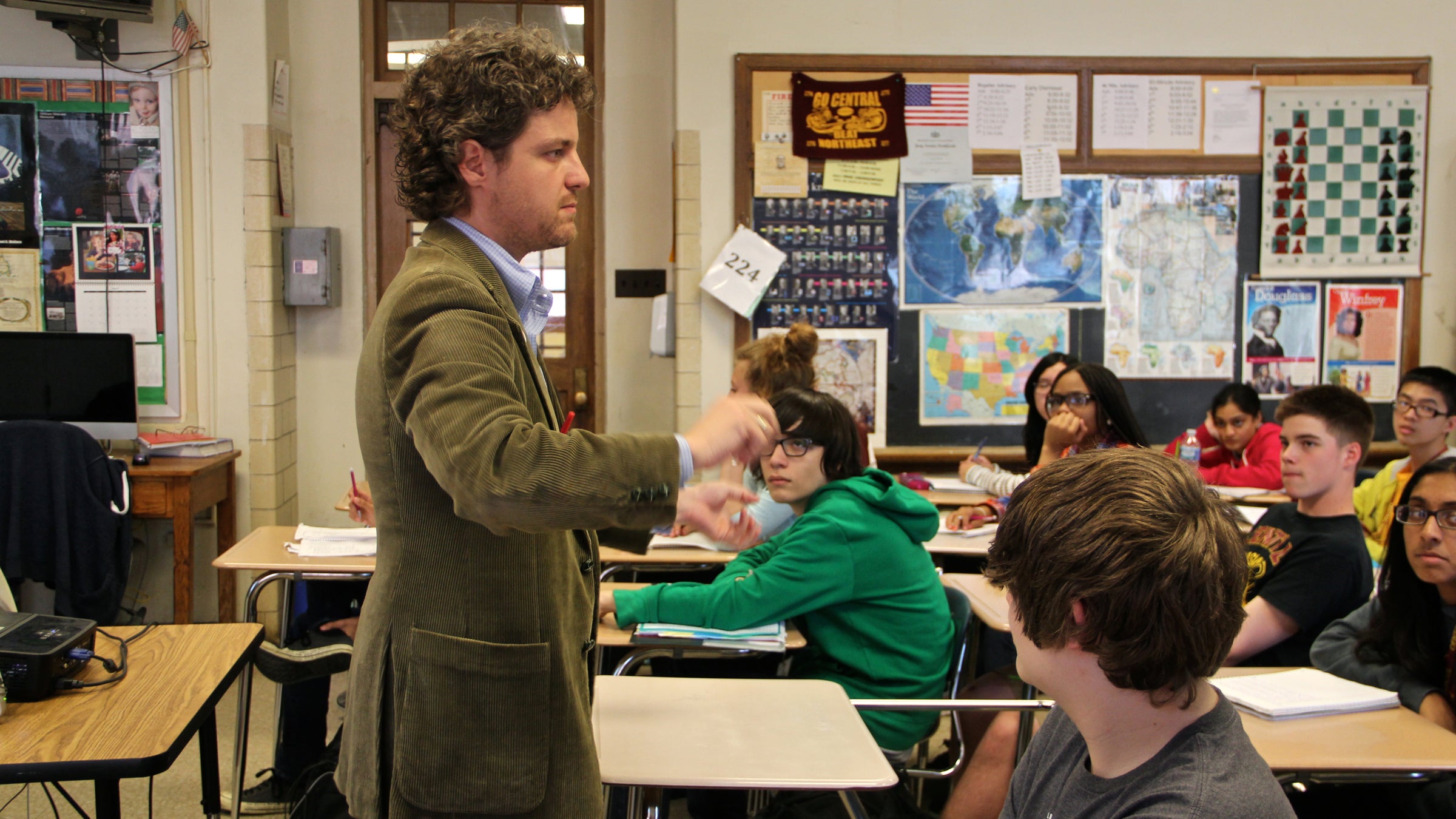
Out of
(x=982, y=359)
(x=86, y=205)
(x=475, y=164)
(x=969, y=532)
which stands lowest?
(x=969, y=532)

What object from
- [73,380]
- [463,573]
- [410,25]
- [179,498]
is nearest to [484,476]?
[463,573]

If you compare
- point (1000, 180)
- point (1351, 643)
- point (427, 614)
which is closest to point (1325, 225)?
point (1000, 180)

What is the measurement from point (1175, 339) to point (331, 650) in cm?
377

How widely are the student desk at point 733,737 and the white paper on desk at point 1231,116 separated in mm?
3649

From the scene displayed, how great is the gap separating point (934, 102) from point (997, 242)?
0.64 metres

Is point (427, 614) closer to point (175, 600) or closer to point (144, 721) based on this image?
point (144, 721)

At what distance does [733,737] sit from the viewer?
5.69 feet

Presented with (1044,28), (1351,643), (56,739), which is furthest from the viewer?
(1044,28)

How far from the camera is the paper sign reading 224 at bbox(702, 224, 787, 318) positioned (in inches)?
178

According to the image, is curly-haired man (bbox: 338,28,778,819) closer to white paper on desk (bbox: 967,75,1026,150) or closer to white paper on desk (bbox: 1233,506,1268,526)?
white paper on desk (bbox: 1233,506,1268,526)

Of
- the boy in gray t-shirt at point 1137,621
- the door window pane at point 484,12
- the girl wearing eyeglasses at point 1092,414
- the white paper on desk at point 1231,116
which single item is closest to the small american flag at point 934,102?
the white paper on desk at point 1231,116

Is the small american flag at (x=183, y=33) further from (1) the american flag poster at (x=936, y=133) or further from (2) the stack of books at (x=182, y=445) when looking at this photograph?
(1) the american flag poster at (x=936, y=133)

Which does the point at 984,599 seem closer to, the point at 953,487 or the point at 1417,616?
the point at 1417,616

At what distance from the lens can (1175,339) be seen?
476 cm
